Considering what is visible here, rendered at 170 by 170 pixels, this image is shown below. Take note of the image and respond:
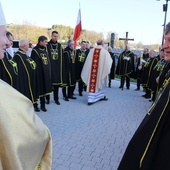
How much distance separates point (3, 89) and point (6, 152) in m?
0.29

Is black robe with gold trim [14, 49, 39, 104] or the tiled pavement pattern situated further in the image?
black robe with gold trim [14, 49, 39, 104]

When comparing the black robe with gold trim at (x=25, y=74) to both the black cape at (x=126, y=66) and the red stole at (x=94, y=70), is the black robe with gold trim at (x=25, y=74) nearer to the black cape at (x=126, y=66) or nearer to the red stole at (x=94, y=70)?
the red stole at (x=94, y=70)

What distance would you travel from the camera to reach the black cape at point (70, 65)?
8.23m

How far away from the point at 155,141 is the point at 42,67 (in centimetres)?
540

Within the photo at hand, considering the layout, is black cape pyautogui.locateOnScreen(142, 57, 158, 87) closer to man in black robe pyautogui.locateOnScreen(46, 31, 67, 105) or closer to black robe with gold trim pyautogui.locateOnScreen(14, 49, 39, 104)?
man in black robe pyautogui.locateOnScreen(46, 31, 67, 105)

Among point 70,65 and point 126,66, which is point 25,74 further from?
point 126,66

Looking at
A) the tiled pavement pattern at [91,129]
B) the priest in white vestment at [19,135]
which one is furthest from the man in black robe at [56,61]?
the priest in white vestment at [19,135]

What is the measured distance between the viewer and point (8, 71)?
4828 mm

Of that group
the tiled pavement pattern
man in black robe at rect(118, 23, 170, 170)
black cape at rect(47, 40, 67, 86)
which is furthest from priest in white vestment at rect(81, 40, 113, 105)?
man in black robe at rect(118, 23, 170, 170)

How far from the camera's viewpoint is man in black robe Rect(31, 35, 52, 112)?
673cm

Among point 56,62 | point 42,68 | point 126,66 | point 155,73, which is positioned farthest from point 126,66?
point 42,68

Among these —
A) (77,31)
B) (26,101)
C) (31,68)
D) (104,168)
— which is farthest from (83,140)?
(77,31)

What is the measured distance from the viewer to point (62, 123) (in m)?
5.99

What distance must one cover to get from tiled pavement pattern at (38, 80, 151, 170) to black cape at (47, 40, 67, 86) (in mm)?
822
